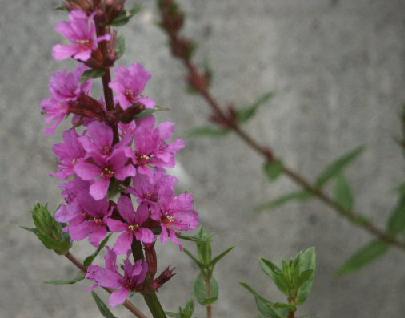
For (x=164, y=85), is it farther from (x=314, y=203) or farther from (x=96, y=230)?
(x=96, y=230)

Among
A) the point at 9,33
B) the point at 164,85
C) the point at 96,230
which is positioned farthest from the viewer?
the point at 164,85

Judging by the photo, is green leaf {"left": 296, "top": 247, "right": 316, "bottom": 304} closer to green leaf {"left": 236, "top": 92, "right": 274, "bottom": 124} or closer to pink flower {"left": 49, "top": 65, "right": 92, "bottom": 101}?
pink flower {"left": 49, "top": 65, "right": 92, "bottom": 101}

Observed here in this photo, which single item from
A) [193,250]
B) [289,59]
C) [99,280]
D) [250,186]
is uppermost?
[289,59]

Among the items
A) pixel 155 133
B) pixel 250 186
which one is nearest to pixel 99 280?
pixel 155 133

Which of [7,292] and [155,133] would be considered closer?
[155,133]

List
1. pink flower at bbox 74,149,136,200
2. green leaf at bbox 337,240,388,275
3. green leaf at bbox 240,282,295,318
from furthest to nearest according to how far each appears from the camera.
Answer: green leaf at bbox 337,240,388,275 → green leaf at bbox 240,282,295,318 → pink flower at bbox 74,149,136,200

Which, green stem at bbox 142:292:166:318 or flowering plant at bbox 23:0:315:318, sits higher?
flowering plant at bbox 23:0:315:318

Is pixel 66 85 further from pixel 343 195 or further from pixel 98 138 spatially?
pixel 343 195

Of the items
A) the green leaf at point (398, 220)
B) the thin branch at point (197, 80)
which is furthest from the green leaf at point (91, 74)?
the green leaf at point (398, 220)

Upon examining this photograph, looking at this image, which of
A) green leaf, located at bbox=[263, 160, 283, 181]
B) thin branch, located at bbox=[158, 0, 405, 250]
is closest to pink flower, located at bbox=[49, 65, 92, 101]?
thin branch, located at bbox=[158, 0, 405, 250]
